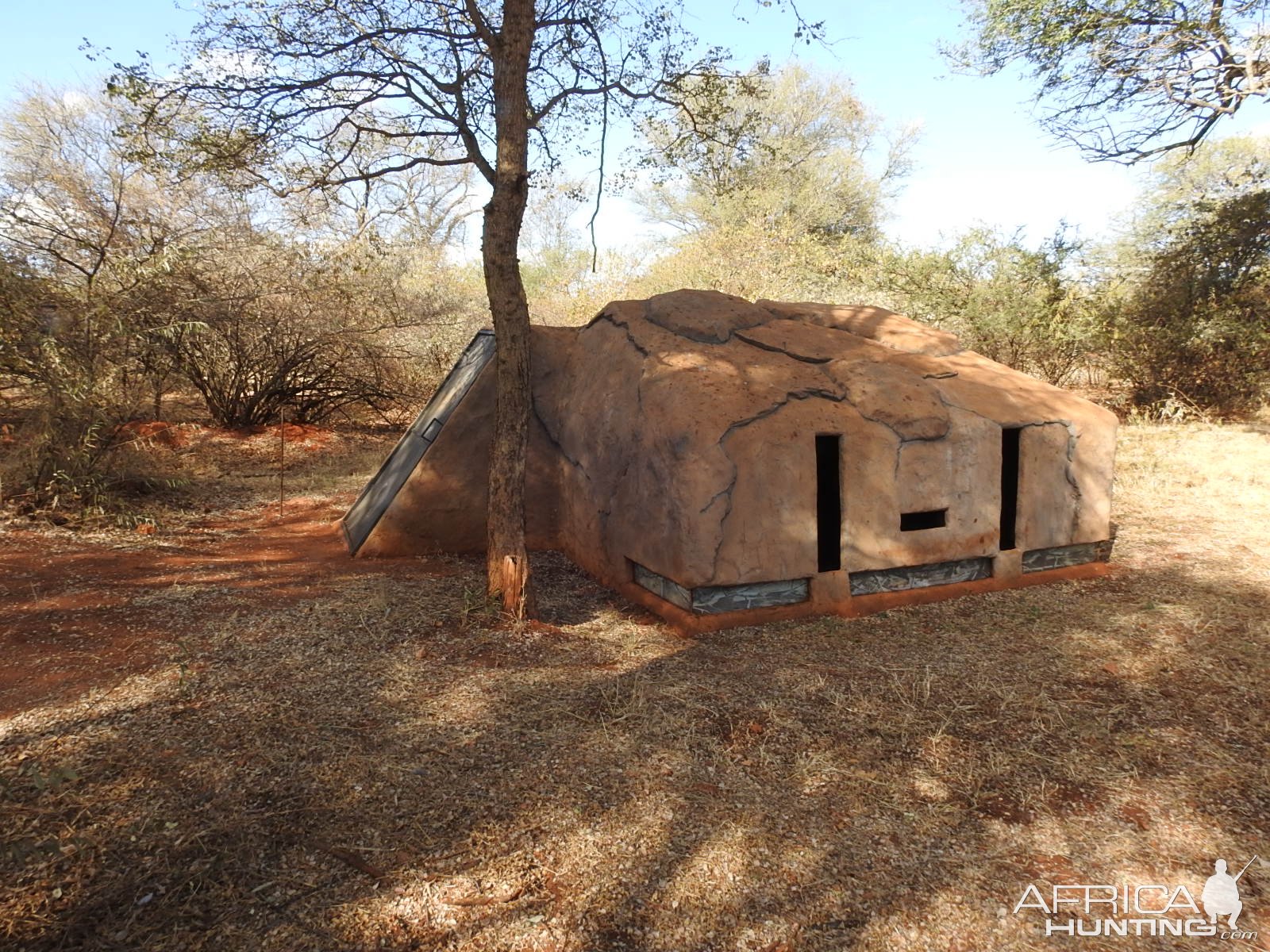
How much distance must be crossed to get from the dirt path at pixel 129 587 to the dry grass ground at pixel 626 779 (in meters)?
0.12

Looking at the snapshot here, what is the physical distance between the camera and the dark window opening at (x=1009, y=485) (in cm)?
515

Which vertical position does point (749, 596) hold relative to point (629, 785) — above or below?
above

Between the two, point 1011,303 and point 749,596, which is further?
point 1011,303

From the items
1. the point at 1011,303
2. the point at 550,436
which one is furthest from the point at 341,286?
the point at 1011,303

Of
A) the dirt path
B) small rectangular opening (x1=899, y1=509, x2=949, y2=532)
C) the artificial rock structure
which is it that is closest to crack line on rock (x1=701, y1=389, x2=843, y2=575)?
the artificial rock structure

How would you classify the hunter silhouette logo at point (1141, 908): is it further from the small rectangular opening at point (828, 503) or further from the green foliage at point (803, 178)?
the green foliage at point (803, 178)

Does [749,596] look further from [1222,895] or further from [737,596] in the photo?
[1222,895]

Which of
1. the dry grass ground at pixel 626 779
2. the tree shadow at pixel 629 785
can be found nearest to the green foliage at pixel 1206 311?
the dry grass ground at pixel 626 779

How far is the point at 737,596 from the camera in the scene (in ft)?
14.5

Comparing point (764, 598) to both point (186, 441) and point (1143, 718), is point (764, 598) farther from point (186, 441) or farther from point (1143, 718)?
point (186, 441)

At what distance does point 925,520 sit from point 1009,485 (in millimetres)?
1023

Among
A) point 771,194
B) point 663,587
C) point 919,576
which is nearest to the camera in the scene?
point 663,587

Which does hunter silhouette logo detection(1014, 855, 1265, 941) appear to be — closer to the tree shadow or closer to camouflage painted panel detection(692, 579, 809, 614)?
the tree shadow

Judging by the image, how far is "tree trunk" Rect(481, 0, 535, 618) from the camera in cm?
441
